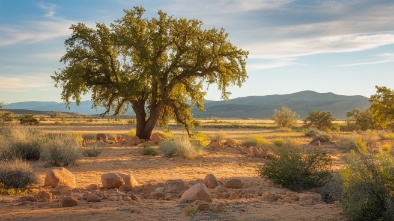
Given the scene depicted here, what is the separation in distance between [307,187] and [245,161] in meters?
7.72

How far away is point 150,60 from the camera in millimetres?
27141

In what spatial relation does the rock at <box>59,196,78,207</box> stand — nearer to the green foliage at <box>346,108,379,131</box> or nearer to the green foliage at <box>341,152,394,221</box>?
the green foliage at <box>341,152,394,221</box>

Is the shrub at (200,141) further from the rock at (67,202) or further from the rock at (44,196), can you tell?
the rock at (67,202)

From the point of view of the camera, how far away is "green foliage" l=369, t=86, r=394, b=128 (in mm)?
36528

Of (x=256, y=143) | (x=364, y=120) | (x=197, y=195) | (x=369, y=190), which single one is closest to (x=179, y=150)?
(x=256, y=143)

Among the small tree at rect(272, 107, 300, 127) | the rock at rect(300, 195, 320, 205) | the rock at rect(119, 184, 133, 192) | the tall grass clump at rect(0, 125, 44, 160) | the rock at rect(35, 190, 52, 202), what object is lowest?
the rock at rect(300, 195, 320, 205)

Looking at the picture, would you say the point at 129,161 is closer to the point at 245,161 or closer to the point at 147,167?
the point at 147,167

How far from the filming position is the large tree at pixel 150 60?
88.1 feet

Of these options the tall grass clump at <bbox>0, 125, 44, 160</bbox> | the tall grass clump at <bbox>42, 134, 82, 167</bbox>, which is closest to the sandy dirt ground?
the tall grass clump at <bbox>42, 134, 82, 167</bbox>

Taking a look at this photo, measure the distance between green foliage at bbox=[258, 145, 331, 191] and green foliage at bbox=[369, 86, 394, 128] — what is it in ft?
82.3

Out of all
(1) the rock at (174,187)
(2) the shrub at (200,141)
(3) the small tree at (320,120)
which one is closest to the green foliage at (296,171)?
(1) the rock at (174,187)

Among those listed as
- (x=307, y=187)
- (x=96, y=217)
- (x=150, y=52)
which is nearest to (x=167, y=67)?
(x=150, y=52)

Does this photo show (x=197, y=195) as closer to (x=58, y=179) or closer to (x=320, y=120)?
(x=58, y=179)

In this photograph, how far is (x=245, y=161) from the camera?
2128 centimetres
